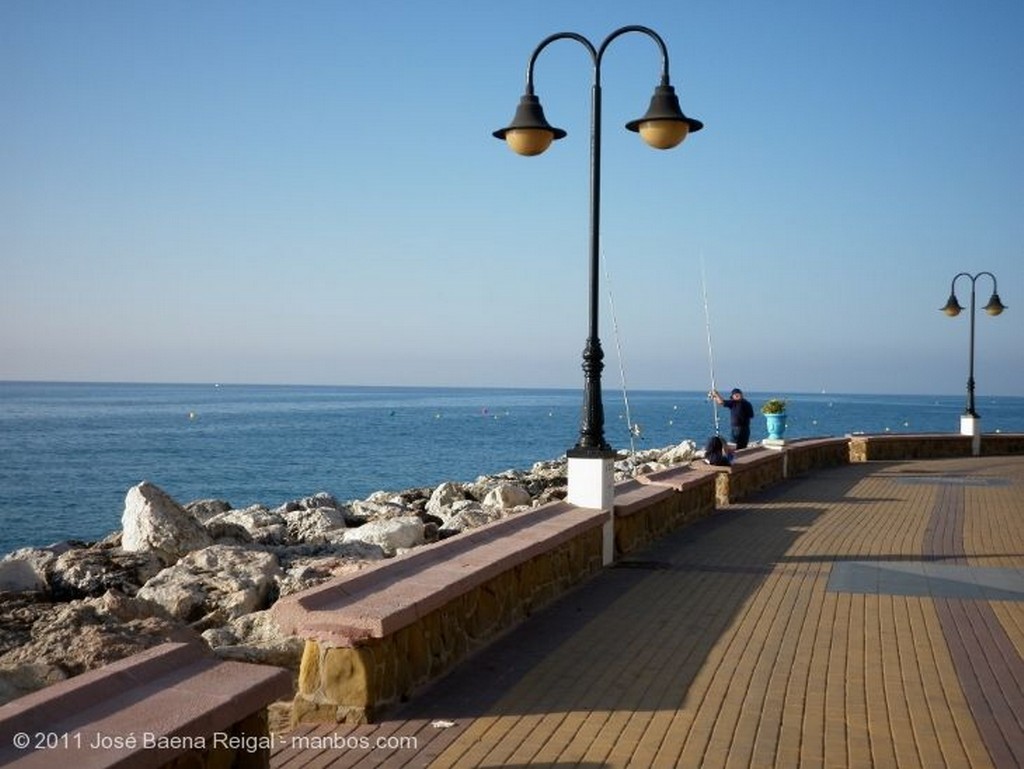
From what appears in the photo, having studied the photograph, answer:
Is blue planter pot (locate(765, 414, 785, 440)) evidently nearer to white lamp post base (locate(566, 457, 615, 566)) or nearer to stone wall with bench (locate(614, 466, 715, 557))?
stone wall with bench (locate(614, 466, 715, 557))

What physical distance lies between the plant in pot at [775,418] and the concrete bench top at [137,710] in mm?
18920

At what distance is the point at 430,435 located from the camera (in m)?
95.0

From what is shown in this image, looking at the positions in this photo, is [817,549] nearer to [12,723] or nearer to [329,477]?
[12,723]

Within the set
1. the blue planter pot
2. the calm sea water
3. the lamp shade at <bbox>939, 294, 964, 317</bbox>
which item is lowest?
the calm sea water

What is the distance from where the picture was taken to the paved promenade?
5449 mm

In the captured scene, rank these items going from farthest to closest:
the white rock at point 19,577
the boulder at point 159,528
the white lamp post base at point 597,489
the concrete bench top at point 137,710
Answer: the boulder at point 159,528 → the white rock at point 19,577 → the white lamp post base at point 597,489 → the concrete bench top at point 137,710

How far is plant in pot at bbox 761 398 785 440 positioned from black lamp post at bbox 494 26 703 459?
12119 millimetres

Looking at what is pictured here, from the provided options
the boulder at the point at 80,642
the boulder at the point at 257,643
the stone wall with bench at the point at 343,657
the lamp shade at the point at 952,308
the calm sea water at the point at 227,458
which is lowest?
the calm sea water at the point at 227,458

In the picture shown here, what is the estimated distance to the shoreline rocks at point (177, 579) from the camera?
7113 mm

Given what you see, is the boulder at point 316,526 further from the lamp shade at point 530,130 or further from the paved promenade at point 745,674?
the lamp shade at point 530,130

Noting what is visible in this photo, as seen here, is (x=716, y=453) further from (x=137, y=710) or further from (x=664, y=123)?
(x=137, y=710)

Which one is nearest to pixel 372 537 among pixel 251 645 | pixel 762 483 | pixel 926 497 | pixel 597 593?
pixel 597 593

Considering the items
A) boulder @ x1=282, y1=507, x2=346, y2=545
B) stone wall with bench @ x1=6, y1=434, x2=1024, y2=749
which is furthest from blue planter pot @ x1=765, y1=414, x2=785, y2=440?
stone wall with bench @ x1=6, y1=434, x2=1024, y2=749

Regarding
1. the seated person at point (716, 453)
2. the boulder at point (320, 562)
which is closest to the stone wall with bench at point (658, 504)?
the seated person at point (716, 453)
